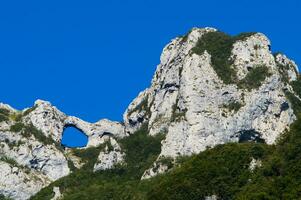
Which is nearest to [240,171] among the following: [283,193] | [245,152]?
[245,152]

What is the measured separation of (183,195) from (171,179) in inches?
243

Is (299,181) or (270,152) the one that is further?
(270,152)

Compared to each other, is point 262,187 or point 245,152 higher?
point 245,152

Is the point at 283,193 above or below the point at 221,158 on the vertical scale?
below

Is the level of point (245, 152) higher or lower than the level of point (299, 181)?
higher

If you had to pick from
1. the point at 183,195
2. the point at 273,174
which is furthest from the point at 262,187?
the point at 183,195

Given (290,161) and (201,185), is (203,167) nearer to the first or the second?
(201,185)

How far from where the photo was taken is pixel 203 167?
170625mm

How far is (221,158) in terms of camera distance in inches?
6801

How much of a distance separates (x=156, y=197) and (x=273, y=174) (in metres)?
21.8

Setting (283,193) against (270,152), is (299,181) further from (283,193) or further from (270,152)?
(270,152)

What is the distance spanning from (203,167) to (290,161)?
61.5ft

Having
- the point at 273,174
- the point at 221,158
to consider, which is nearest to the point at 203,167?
the point at 221,158

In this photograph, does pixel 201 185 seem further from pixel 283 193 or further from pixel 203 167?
pixel 283 193
